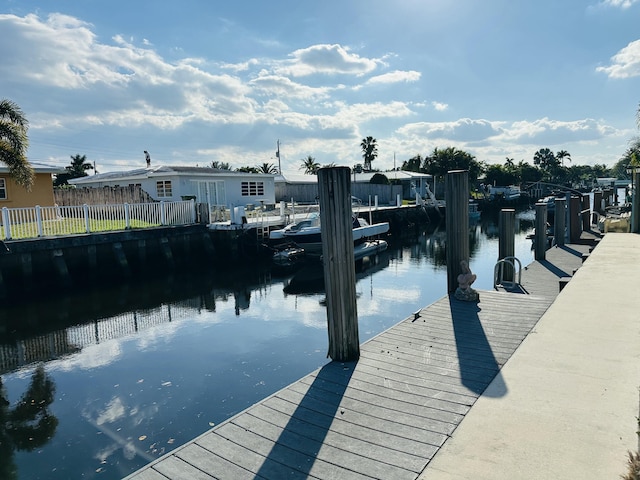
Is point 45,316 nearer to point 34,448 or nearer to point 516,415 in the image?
point 34,448

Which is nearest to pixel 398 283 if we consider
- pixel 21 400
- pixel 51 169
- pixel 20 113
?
pixel 21 400

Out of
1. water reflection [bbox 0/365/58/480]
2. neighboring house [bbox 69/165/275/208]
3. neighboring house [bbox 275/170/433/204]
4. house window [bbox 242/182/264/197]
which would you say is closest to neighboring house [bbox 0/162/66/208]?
neighboring house [bbox 69/165/275/208]

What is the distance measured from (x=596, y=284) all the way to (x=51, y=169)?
2518 centimetres

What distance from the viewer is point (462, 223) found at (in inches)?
303

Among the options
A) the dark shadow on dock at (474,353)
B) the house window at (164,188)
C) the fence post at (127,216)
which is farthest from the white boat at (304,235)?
the dark shadow on dock at (474,353)

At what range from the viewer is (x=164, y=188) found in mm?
27172

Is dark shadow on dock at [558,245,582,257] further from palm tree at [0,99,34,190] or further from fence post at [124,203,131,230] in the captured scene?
palm tree at [0,99,34,190]

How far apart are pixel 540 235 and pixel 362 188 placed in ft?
104

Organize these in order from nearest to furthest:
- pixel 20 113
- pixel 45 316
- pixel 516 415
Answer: pixel 516 415 → pixel 45 316 → pixel 20 113

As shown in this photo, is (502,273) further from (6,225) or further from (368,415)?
(6,225)

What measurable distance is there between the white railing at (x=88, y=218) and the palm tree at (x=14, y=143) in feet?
5.19

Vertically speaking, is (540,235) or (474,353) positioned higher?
(540,235)

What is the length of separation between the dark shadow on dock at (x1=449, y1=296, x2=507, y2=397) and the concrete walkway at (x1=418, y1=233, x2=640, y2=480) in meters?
0.12

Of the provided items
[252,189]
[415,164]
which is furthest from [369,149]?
[252,189]
